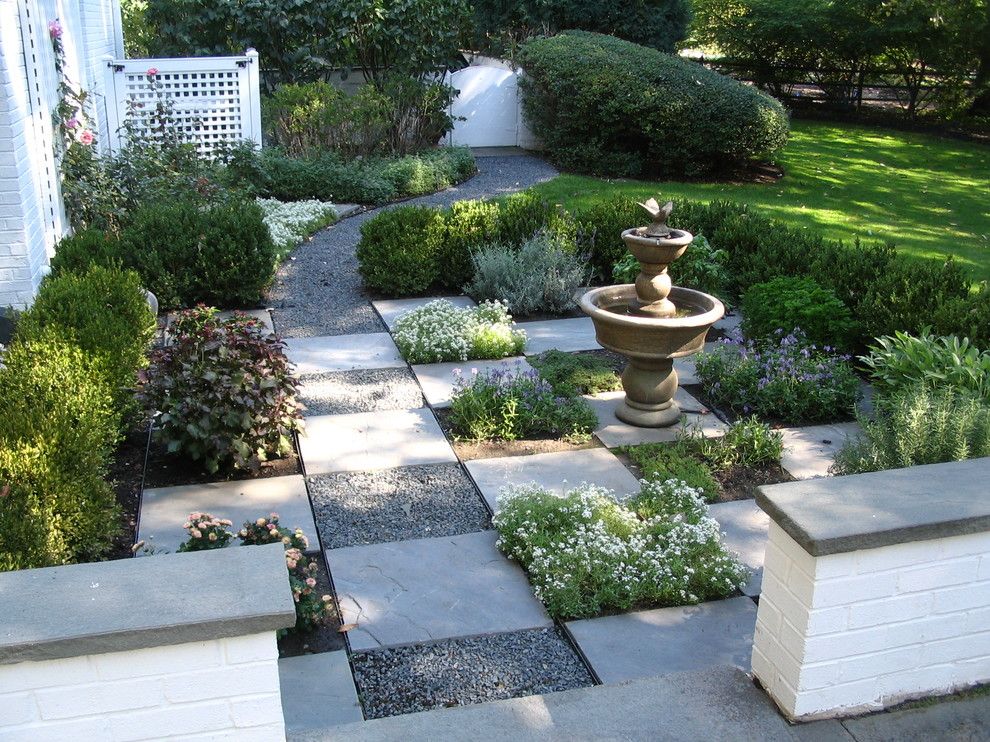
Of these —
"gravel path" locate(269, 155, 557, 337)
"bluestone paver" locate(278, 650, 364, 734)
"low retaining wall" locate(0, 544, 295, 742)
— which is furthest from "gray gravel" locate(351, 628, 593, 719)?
"gravel path" locate(269, 155, 557, 337)

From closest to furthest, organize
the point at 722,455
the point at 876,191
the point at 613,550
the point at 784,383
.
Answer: the point at 613,550
the point at 722,455
the point at 784,383
the point at 876,191

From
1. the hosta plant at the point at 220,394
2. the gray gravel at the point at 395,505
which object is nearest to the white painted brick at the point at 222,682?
the gray gravel at the point at 395,505

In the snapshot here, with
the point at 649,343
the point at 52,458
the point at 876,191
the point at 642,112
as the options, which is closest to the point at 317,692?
the point at 52,458

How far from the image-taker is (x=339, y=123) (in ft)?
43.1

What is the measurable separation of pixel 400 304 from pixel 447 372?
1.80 m

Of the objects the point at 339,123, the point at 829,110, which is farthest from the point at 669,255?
the point at 829,110

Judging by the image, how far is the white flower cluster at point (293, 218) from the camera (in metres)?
10.0

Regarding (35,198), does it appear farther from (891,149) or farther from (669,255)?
(891,149)

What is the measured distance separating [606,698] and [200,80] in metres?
11.1

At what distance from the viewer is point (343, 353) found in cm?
747

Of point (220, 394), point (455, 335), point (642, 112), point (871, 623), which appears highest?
point (642, 112)

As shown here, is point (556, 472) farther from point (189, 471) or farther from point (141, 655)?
point (141, 655)

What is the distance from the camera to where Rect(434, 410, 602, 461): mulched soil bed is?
228 inches

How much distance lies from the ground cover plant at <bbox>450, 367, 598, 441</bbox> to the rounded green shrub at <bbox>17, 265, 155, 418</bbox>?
1.94 metres
